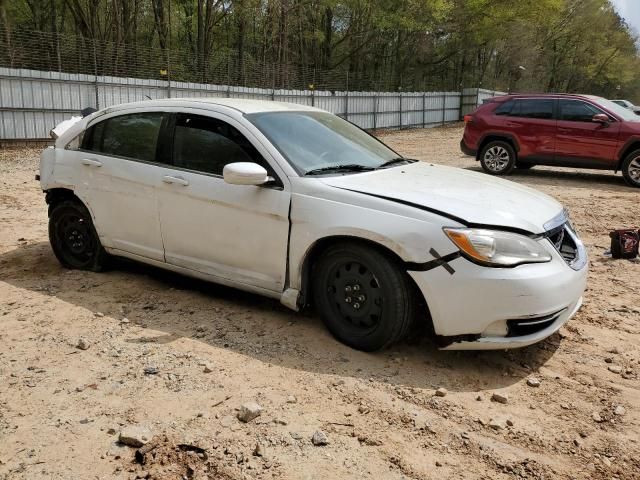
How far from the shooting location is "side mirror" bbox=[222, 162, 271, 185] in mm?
3689

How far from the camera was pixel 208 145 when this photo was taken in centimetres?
426

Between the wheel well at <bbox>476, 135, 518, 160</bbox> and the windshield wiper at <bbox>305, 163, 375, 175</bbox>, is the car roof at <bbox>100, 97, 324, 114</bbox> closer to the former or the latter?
the windshield wiper at <bbox>305, 163, 375, 175</bbox>

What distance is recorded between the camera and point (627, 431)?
286cm

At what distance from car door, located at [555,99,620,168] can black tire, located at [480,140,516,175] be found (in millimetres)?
950

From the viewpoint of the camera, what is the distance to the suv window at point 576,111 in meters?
11.0

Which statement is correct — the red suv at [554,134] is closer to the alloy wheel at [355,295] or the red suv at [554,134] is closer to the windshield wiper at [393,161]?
the windshield wiper at [393,161]

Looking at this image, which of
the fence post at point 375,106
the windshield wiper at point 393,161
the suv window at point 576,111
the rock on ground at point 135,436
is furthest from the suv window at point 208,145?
the fence post at point 375,106

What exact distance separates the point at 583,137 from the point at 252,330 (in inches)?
365

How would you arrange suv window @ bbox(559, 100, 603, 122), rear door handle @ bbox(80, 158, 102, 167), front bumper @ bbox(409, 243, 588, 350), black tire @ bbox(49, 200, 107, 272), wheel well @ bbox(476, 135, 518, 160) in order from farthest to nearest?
wheel well @ bbox(476, 135, 518, 160), suv window @ bbox(559, 100, 603, 122), black tire @ bbox(49, 200, 107, 272), rear door handle @ bbox(80, 158, 102, 167), front bumper @ bbox(409, 243, 588, 350)

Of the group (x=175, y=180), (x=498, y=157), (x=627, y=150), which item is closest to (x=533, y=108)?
(x=498, y=157)

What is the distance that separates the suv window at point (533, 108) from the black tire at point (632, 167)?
162cm

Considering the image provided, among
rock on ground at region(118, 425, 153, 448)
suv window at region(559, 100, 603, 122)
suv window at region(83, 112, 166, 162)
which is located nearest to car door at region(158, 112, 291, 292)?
suv window at region(83, 112, 166, 162)

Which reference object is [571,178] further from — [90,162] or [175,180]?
[90,162]

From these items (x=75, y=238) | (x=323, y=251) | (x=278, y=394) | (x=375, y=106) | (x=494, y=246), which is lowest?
(x=278, y=394)
